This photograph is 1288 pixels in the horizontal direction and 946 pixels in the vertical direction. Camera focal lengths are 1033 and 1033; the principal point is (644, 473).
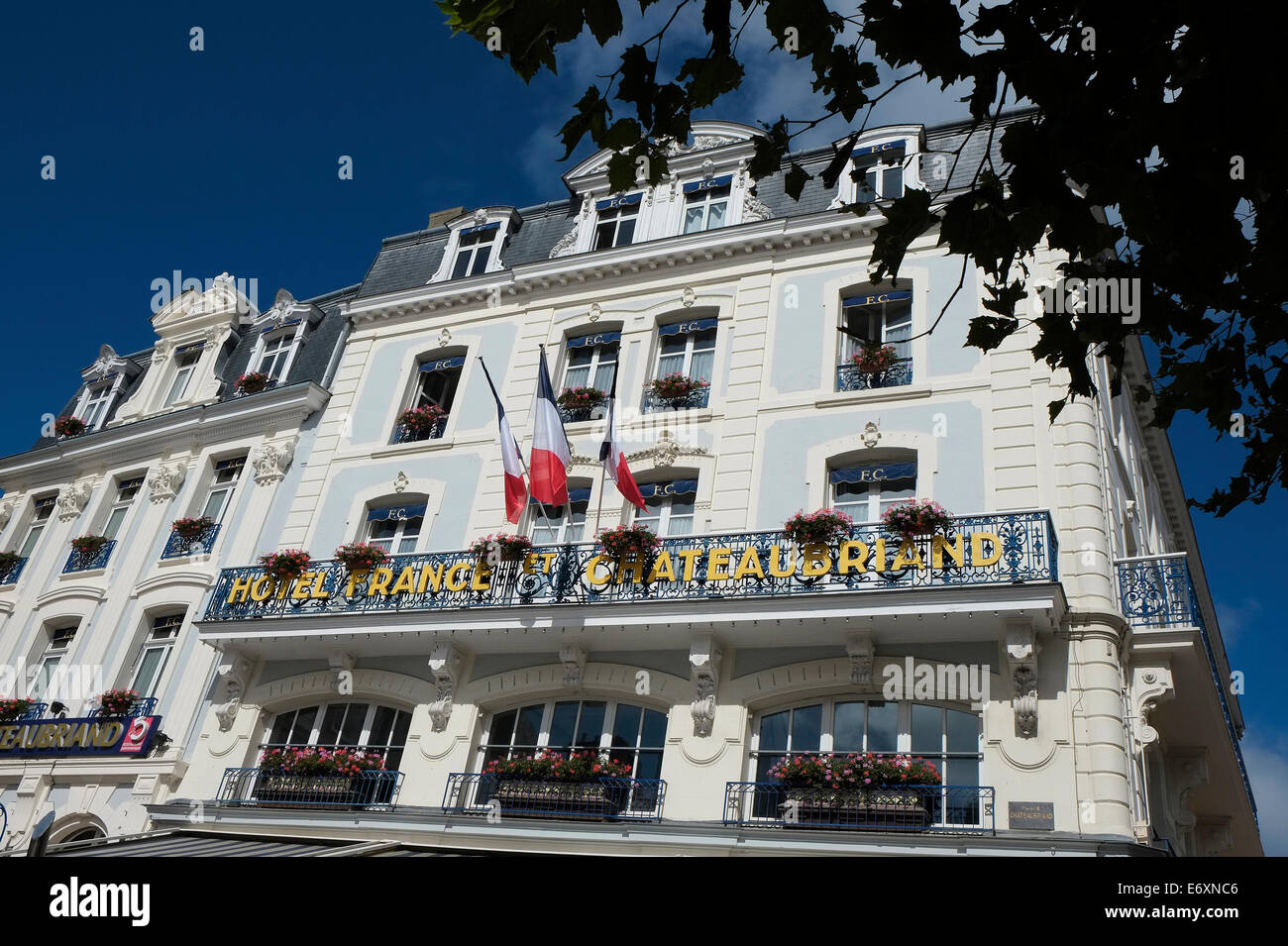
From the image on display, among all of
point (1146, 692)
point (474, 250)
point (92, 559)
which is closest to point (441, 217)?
point (474, 250)

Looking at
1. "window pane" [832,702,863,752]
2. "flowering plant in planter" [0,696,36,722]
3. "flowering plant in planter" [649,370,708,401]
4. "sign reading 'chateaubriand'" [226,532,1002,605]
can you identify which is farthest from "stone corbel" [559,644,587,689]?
"flowering plant in planter" [0,696,36,722]

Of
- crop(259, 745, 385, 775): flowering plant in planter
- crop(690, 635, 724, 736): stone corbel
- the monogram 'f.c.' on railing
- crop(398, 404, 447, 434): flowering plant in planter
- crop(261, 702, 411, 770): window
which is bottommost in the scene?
crop(259, 745, 385, 775): flowering plant in planter

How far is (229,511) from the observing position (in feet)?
62.7

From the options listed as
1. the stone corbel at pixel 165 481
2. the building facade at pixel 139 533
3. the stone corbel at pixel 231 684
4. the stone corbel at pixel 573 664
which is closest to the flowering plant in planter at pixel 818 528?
the stone corbel at pixel 573 664

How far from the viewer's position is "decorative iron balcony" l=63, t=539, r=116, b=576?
65.7ft

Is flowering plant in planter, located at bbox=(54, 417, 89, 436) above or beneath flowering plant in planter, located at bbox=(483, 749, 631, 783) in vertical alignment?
above

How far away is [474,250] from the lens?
20.9 m

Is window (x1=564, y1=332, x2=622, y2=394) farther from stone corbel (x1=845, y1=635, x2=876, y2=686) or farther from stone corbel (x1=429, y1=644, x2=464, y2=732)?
stone corbel (x1=845, y1=635, x2=876, y2=686)

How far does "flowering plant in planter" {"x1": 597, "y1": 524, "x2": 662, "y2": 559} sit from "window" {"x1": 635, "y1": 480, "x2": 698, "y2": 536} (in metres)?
1.18

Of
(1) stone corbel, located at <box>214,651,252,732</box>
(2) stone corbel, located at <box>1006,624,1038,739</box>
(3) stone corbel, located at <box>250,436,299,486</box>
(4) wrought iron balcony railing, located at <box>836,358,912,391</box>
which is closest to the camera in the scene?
(2) stone corbel, located at <box>1006,624,1038,739</box>

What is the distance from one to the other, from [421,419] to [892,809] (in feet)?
35.2

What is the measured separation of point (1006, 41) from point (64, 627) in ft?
66.5

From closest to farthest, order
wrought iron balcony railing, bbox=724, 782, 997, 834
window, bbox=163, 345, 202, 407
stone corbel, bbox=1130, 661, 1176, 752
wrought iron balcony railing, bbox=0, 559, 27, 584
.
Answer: wrought iron balcony railing, bbox=724, 782, 997, 834, stone corbel, bbox=1130, 661, 1176, 752, wrought iron balcony railing, bbox=0, 559, 27, 584, window, bbox=163, 345, 202, 407
